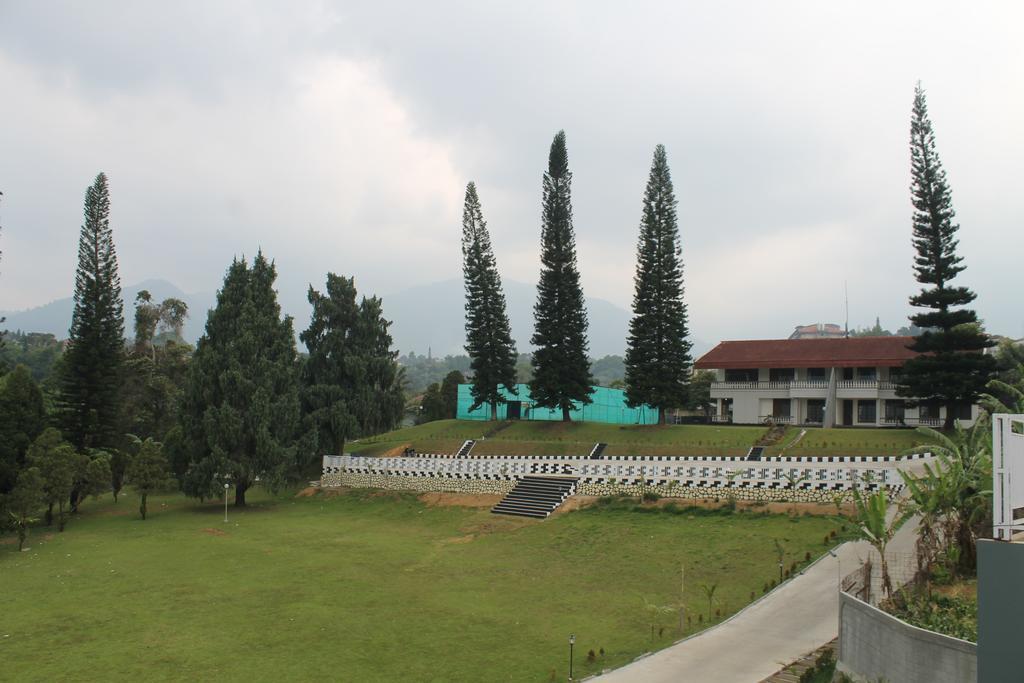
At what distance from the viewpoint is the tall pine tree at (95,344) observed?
2834 cm

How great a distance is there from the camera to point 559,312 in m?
33.4

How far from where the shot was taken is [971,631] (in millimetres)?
7871

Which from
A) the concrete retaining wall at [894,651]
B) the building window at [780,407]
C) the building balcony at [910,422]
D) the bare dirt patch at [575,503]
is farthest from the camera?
the building window at [780,407]

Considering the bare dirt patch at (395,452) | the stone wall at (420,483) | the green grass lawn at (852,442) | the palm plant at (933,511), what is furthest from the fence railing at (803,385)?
the palm plant at (933,511)

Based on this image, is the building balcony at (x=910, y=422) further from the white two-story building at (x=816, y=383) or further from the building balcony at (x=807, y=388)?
the building balcony at (x=807, y=388)

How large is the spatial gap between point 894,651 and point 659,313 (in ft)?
77.7

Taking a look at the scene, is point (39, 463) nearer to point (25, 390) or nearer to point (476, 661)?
point (25, 390)

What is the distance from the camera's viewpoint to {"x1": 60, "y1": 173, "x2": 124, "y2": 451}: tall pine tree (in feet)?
93.0

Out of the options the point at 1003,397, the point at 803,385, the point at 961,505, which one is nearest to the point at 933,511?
the point at 961,505

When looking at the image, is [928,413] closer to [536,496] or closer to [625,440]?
[625,440]

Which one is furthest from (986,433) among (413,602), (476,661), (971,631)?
(413,602)

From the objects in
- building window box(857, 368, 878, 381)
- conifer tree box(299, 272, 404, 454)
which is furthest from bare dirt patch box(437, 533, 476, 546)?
building window box(857, 368, 878, 381)

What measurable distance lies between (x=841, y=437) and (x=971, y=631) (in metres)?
19.9

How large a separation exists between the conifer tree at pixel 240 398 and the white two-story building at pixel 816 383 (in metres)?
19.8
